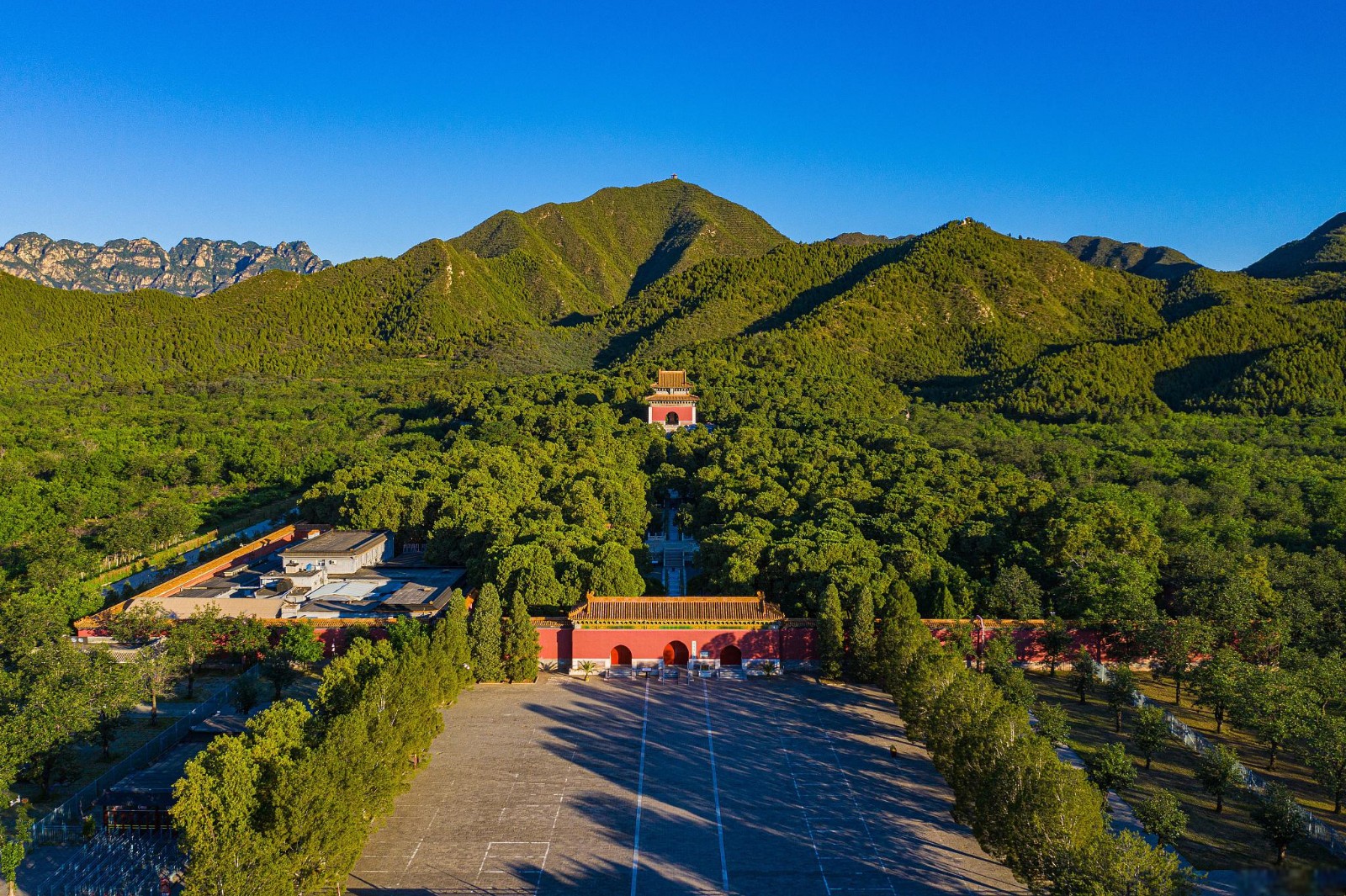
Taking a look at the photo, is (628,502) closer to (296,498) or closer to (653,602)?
(653,602)

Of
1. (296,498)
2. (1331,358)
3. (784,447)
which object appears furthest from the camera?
(1331,358)

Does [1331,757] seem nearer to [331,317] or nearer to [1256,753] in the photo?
[1256,753]

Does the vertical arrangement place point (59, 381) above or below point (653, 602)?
above

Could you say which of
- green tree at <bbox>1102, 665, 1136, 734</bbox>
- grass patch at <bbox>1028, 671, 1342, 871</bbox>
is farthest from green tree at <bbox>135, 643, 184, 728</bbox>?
green tree at <bbox>1102, 665, 1136, 734</bbox>

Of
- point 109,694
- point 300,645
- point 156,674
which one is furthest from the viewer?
point 300,645

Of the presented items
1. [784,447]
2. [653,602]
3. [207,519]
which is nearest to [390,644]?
[653,602]

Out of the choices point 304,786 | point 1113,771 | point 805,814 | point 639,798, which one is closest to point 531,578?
point 639,798
